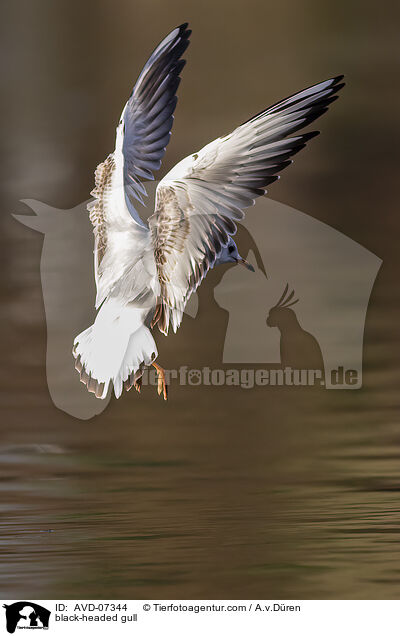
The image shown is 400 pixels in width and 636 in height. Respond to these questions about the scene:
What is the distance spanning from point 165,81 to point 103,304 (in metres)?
0.22

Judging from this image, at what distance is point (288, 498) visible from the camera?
0.79 metres

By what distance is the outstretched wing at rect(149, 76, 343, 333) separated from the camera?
723 millimetres

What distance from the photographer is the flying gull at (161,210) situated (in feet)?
2.38

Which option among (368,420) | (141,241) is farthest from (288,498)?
(141,241)

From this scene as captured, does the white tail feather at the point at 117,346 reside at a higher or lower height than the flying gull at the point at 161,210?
lower

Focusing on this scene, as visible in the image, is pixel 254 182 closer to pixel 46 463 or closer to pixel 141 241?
pixel 141 241
